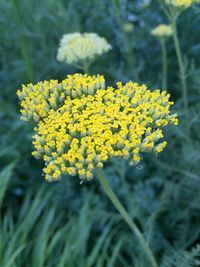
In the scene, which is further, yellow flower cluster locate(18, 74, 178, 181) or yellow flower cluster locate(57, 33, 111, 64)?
yellow flower cluster locate(57, 33, 111, 64)

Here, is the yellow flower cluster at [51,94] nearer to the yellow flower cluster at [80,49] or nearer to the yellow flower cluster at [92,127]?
the yellow flower cluster at [92,127]

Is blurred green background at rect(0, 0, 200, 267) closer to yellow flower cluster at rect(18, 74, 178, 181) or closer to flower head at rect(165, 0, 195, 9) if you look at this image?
flower head at rect(165, 0, 195, 9)

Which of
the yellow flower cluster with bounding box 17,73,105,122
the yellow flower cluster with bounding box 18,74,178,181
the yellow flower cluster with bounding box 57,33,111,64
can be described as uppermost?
the yellow flower cluster with bounding box 57,33,111,64

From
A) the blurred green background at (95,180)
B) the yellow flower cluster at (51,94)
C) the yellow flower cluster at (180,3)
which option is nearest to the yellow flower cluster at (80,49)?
the blurred green background at (95,180)

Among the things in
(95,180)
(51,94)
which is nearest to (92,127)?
(51,94)

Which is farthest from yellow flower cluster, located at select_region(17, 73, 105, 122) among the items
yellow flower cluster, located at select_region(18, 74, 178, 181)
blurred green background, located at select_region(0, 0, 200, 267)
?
blurred green background, located at select_region(0, 0, 200, 267)

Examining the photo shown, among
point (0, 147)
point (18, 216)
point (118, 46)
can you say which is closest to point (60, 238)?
point (18, 216)

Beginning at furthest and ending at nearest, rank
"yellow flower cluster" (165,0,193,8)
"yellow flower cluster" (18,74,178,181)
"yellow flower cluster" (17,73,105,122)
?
"yellow flower cluster" (165,0,193,8)
"yellow flower cluster" (17,73,105,122)
"yellow flower cluster" (18,74,178,181)
